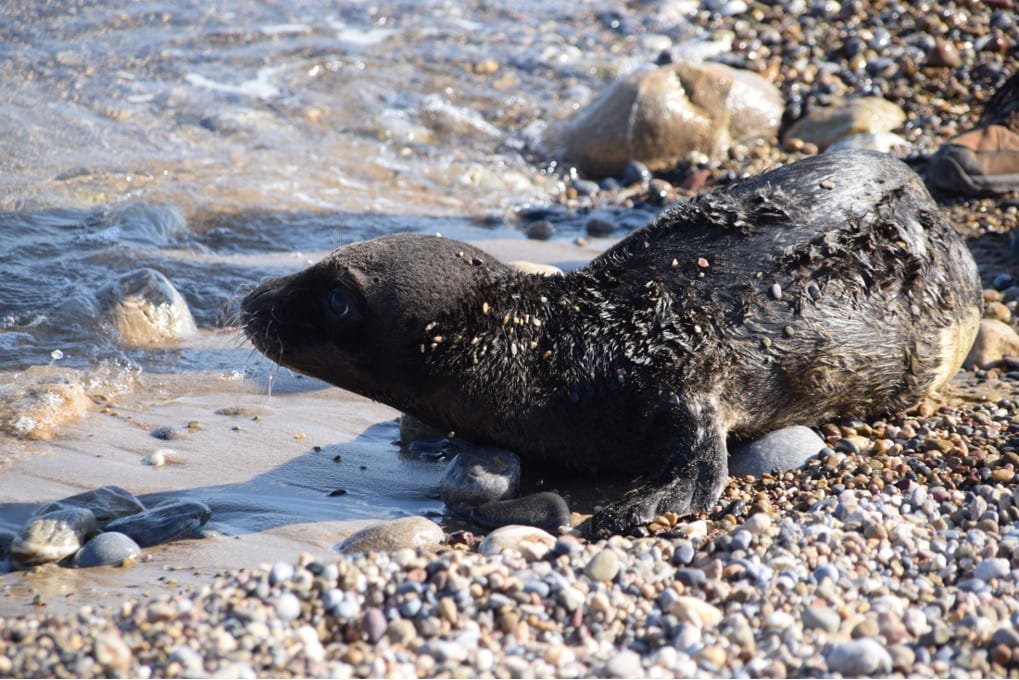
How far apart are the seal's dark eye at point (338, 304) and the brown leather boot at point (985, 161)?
16.3ft

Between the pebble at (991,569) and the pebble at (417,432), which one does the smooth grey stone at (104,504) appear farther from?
the pebble at (991,569)

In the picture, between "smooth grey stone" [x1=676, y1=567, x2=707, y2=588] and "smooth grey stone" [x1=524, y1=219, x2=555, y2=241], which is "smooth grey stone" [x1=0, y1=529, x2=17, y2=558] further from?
"smooth grey stone" [x1=524, y1=219, x2=555, y2=241]

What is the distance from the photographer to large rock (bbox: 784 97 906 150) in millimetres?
10234

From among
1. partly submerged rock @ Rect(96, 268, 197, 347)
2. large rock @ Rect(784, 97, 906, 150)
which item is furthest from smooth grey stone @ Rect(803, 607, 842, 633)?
large rock @ Rect(784, 97, 906, 150)

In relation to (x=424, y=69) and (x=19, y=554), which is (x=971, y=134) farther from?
(x=19, y=554)

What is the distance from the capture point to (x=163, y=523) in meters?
4.52

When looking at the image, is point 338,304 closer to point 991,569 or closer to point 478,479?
point 478,479

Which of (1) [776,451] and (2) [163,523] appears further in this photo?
(1) [776,451]

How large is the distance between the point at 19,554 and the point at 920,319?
3963 mm

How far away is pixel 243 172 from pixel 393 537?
567 cm

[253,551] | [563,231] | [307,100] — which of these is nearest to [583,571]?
[253,551]

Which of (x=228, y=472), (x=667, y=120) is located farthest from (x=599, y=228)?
(x=228, y=472)

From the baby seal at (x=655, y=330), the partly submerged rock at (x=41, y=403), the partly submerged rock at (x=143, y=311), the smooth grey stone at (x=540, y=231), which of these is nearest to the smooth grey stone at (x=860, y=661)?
the baby seal at (x=655, y=330)

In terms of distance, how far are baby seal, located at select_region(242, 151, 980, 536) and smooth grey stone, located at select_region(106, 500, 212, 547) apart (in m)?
0.99
